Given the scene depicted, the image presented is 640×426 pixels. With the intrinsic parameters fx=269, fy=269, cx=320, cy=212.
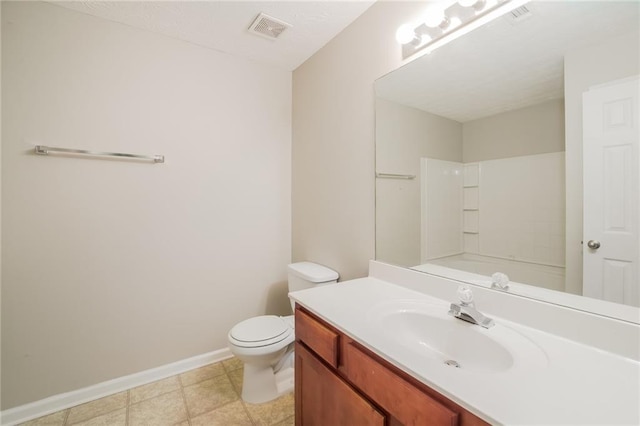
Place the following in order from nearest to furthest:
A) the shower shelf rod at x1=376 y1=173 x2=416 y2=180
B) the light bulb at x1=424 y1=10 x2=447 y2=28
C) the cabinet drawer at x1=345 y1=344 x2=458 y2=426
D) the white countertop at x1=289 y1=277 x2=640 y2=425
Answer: the white countertop at x1=289 y1=277 x2=640 y2=425 < the cabinet drawer at x1=345 y1=344 x2=458 y2=426 < the light bulb at x1=424 y1=10 x2=447 y2=28 < the shower shelf rod at x1=376 y1=173 x2=416 y2=180

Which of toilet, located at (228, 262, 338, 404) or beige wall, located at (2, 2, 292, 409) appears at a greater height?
beige wall, located at (2, 2, 292, 409)

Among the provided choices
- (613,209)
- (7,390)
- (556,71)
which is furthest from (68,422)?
(556,71)

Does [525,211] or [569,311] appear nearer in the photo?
[569,311]

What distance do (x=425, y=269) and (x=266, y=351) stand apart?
0.97 meters

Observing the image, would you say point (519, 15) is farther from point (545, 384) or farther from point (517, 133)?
point (545, 384)

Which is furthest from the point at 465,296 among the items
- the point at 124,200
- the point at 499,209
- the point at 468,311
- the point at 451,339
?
the point at 124,200

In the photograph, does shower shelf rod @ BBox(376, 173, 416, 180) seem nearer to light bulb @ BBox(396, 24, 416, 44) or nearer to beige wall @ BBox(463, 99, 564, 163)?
beige wall @ BBox(463, 99, 564, 163)

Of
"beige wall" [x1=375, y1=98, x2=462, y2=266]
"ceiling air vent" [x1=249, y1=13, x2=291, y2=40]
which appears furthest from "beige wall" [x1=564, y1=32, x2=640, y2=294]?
"ceiling air vent" [x1=249, y1=13, x2=291, y2=40]

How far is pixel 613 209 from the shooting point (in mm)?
783

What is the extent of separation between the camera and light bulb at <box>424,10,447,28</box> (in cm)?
119

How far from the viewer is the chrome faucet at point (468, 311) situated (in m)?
0.93

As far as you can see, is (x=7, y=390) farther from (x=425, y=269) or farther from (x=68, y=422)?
(x=425, y=269)

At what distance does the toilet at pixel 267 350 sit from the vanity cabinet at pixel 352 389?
38 centimetres

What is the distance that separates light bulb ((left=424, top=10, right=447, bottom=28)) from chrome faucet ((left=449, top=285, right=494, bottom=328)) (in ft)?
3.77
